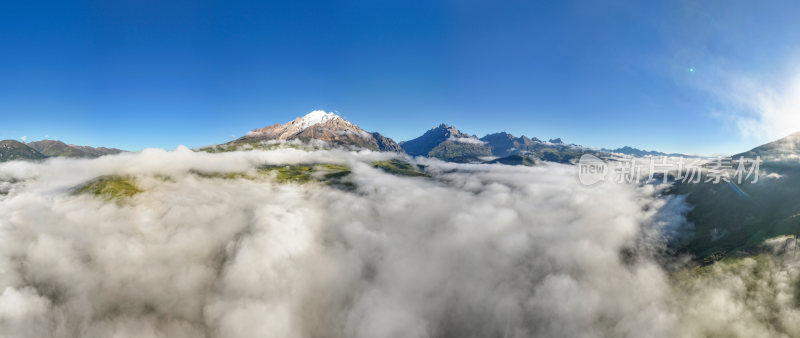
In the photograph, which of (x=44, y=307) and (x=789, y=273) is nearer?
(x=789, y=273)

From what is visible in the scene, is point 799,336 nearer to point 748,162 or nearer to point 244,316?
point 748,162

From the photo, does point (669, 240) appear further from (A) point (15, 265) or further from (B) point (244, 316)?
(A) point (15, 265)

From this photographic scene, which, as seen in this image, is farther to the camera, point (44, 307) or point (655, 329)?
point (44, 307)

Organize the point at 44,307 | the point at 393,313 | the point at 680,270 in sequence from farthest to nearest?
the point at 393,313 < the point at 44,307 < the point at 680,270

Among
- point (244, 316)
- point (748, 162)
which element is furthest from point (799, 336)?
point (244, 316)

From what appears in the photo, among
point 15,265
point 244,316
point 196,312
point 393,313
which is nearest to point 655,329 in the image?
point 393,313

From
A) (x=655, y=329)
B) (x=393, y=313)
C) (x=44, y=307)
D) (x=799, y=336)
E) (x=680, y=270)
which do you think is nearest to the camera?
(x=799, y=336)

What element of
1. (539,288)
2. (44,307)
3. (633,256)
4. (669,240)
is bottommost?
(44,307)

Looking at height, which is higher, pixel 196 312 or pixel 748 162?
pixel 748 162

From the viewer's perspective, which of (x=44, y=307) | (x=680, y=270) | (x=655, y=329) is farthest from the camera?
(x=44, y=307)
